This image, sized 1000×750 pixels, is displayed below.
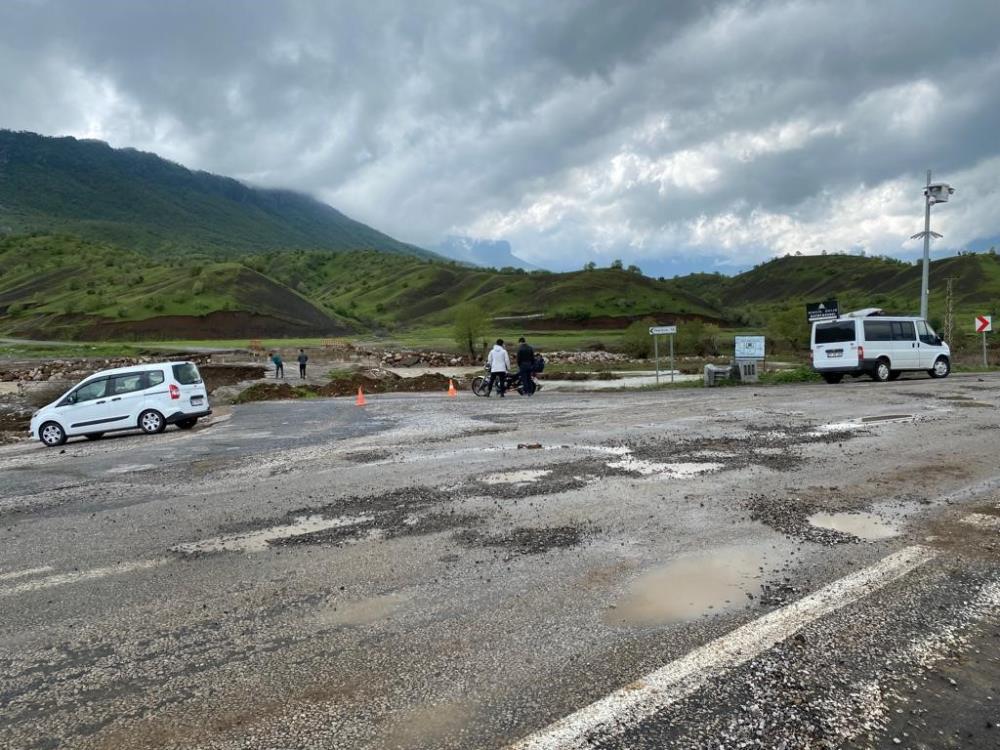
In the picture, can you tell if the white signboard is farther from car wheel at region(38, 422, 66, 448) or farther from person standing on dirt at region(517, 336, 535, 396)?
car wheel at region(38, 422, 66, 448)

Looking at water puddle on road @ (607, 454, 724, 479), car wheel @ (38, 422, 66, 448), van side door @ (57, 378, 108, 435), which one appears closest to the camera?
water puddle on road @ (607, 454, 724, 479)

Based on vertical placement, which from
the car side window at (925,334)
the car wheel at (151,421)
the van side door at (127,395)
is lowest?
the car wheel at (151,421)

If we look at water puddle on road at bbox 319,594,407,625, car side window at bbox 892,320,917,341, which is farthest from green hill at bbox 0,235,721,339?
water puddle on road at bbox 319,594,407,625

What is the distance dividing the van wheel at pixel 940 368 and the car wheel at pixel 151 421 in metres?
24.5

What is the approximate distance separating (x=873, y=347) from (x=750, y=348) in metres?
3.84

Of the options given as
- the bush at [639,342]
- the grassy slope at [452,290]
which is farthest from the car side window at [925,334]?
the grassy slope at [452,290]

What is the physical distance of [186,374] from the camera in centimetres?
1736

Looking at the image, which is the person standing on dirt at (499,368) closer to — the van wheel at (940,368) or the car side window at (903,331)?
the car side window at (903,331)

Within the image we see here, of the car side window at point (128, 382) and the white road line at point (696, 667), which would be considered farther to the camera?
the car side window at point (128, 382)

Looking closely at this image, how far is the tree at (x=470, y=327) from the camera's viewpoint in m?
62.7

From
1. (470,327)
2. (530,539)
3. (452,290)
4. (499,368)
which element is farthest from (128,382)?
(452,290)

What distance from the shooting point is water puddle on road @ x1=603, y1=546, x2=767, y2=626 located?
14.3 ft

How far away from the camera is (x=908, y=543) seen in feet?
18.3

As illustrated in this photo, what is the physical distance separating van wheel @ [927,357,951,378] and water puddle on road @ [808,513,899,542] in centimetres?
2094
